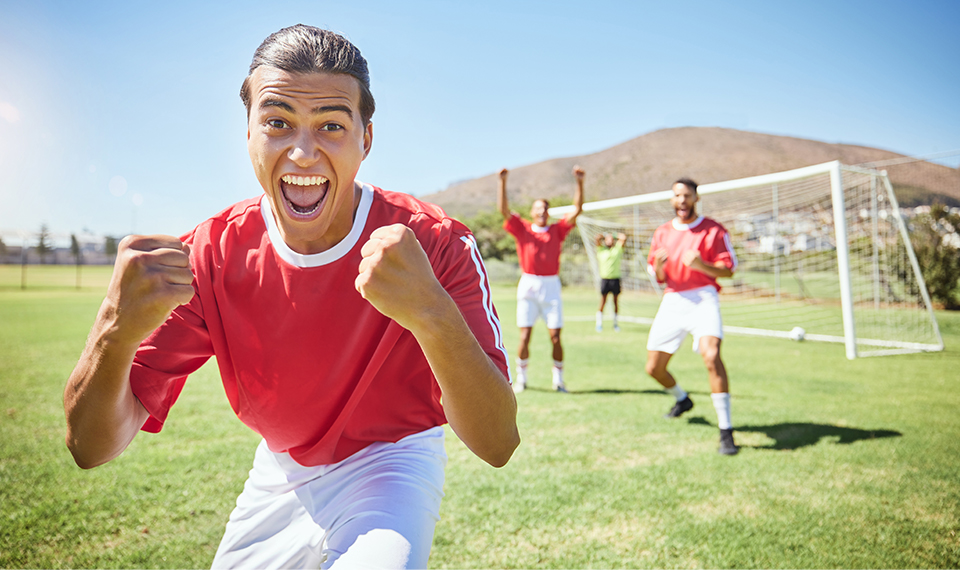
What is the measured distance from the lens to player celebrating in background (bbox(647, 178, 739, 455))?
16.7 feet

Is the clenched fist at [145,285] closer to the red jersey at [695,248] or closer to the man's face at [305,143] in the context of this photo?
the man's face at [305,143]

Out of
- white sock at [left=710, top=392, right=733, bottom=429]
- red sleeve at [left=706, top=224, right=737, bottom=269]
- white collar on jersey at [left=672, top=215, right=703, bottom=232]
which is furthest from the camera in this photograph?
white collar on jersey at [left=672, top=215, right=703, bottom=232]

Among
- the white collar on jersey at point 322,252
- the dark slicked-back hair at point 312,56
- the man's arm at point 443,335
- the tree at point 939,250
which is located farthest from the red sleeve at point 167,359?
the tree at point 939,250

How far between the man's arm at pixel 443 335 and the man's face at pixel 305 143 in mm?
496

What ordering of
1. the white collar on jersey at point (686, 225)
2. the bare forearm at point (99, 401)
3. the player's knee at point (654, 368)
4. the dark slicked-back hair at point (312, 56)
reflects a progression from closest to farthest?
the bare forearm at point (99, 401) → the dark slicked-back hair at point (312, 56) → the player's knee at point (654, 368) → the white collar on jersey at point (686, 225)

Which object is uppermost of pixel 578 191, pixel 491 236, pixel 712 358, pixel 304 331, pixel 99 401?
pixel 491 236

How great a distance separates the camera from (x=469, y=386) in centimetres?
131

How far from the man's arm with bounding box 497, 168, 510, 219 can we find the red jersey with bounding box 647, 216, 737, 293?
2142 millimetres

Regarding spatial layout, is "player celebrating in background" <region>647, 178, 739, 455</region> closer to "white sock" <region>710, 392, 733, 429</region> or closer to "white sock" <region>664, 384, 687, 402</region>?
"white sock" <region>664, 384, 687, 402</region>

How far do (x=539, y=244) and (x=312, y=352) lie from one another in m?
6.19

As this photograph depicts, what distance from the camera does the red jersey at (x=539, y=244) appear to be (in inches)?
300

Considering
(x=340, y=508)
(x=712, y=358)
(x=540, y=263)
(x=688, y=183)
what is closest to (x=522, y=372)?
(x=540, y=263)

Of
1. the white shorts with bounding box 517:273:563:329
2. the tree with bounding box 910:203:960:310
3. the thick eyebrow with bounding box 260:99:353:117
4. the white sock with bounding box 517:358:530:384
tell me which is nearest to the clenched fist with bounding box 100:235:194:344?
the thick eyebrow with bounding box 260:99:353:117

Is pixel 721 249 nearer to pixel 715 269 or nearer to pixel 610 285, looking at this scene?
pixel 715 269
